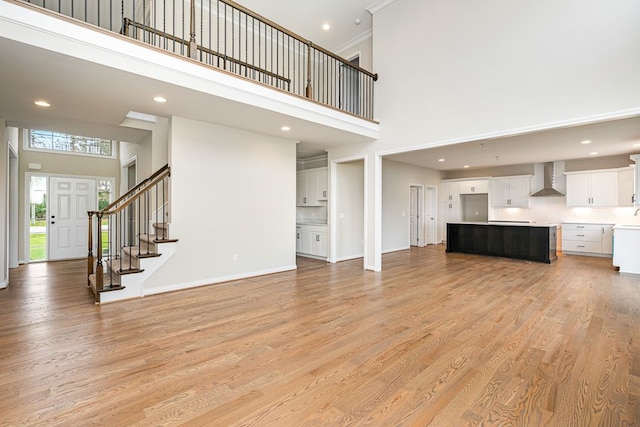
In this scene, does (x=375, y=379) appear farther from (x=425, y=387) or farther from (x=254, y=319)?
(x=254, y=319)

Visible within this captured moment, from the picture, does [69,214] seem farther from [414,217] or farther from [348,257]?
[414,217]

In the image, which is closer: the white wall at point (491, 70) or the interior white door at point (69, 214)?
the white wall at point (491, 70)

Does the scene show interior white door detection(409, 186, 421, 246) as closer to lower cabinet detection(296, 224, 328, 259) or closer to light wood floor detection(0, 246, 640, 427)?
lower cabinet detection(296, 224, 328, 259)

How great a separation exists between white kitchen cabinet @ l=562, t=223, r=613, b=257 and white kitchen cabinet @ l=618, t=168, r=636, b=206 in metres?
0.67

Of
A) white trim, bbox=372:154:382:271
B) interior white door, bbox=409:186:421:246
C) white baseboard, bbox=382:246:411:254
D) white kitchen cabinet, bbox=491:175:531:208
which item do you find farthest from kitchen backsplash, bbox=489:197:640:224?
white trim, bbox=372:154:382:271

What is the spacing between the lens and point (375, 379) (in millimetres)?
2164

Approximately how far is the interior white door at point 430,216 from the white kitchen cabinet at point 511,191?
5.96 ft

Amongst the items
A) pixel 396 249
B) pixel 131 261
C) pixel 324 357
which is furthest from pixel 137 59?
pixel 396 249

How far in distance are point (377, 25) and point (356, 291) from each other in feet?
17.0

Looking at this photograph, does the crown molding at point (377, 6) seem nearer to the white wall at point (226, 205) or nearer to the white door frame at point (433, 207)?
the white wall at point (226, 205)

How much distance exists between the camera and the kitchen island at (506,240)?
696cm

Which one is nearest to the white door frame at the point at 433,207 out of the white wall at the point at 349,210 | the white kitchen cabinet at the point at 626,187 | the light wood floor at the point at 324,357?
the white wall at the point at 349,210

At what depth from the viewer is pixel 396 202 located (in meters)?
8.87

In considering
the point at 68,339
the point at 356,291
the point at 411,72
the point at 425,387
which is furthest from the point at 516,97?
the point at 68,339
